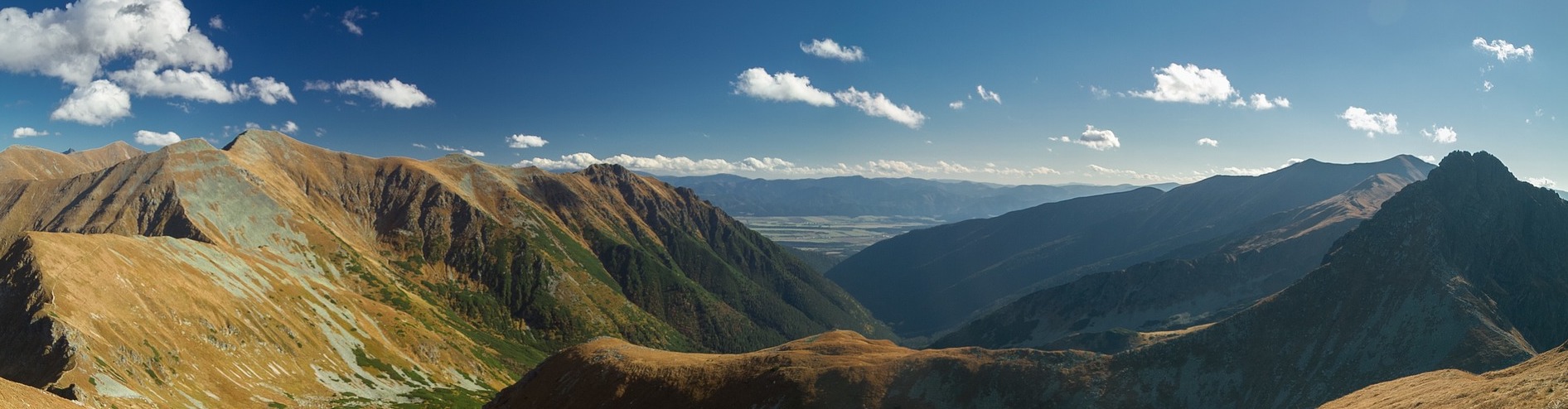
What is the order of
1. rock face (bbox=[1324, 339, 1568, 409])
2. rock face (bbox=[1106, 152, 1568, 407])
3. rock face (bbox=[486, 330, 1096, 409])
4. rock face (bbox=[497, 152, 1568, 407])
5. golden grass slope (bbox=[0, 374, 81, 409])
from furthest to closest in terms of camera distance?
rock face (bbox=[1106, 152, 1568, 407])
rock face (bbox=[497, 152, 1568, 407])
rock face (bbox=[486, 330, 1096, 409])
golden grass slope (bbox=[0, 374, 81, 409])
rock face (bbox=[1324, 339, 1568, 409])

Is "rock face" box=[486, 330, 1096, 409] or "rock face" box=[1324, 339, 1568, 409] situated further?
"rock face" box=[486, 330, 1096, 409]

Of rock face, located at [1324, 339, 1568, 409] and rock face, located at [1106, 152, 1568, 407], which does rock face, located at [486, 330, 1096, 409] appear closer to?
rock face, located at [1106, 152, 1568, 407]

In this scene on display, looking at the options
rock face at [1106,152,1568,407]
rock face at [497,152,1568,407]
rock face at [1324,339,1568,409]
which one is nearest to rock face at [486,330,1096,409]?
rock face at [497,152,1568,407]

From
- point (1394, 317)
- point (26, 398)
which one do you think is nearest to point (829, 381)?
point (26, 398)

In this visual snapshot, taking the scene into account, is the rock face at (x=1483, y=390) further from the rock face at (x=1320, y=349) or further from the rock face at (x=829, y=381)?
the rock face at (x=829, y=381)

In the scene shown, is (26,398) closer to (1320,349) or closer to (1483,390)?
(1483,390)

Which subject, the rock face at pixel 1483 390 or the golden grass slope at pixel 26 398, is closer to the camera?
the rock face at pixel 1483 390

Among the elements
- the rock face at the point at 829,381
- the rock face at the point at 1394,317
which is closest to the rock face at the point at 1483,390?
the rock face at the point at 1394,317
